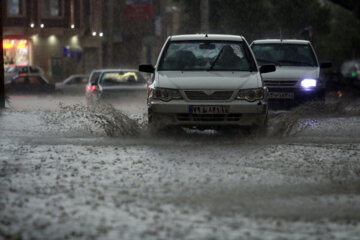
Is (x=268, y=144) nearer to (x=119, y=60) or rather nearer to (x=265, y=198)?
(x=265, y=198)

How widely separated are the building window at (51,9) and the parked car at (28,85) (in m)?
19.9

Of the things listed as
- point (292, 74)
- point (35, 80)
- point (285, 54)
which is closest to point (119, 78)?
point (285, 54)

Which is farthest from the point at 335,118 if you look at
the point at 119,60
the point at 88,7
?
the point at 119,60

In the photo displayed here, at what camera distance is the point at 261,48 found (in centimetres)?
1889

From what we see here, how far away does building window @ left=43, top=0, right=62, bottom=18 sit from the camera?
5659cm

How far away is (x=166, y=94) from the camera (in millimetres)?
12109

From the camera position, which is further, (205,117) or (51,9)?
(51,9)

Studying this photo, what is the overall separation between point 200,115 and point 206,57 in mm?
1555

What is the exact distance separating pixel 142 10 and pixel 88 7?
7286 millimetres

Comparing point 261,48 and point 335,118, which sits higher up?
point 261,48

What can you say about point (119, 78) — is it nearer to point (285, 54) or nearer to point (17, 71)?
point (285, 54)

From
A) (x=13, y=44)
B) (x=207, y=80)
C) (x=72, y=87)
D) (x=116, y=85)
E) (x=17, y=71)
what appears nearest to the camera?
(x=207, y=80)

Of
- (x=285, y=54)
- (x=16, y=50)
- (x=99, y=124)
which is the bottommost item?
(x=16, y=50)

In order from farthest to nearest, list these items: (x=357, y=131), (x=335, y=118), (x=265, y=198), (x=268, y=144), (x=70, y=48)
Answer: (x=70, y=48) < (x=335, y=118) < (x=357, y=131) < (x=268, y=144) < (x=265, y=198)
